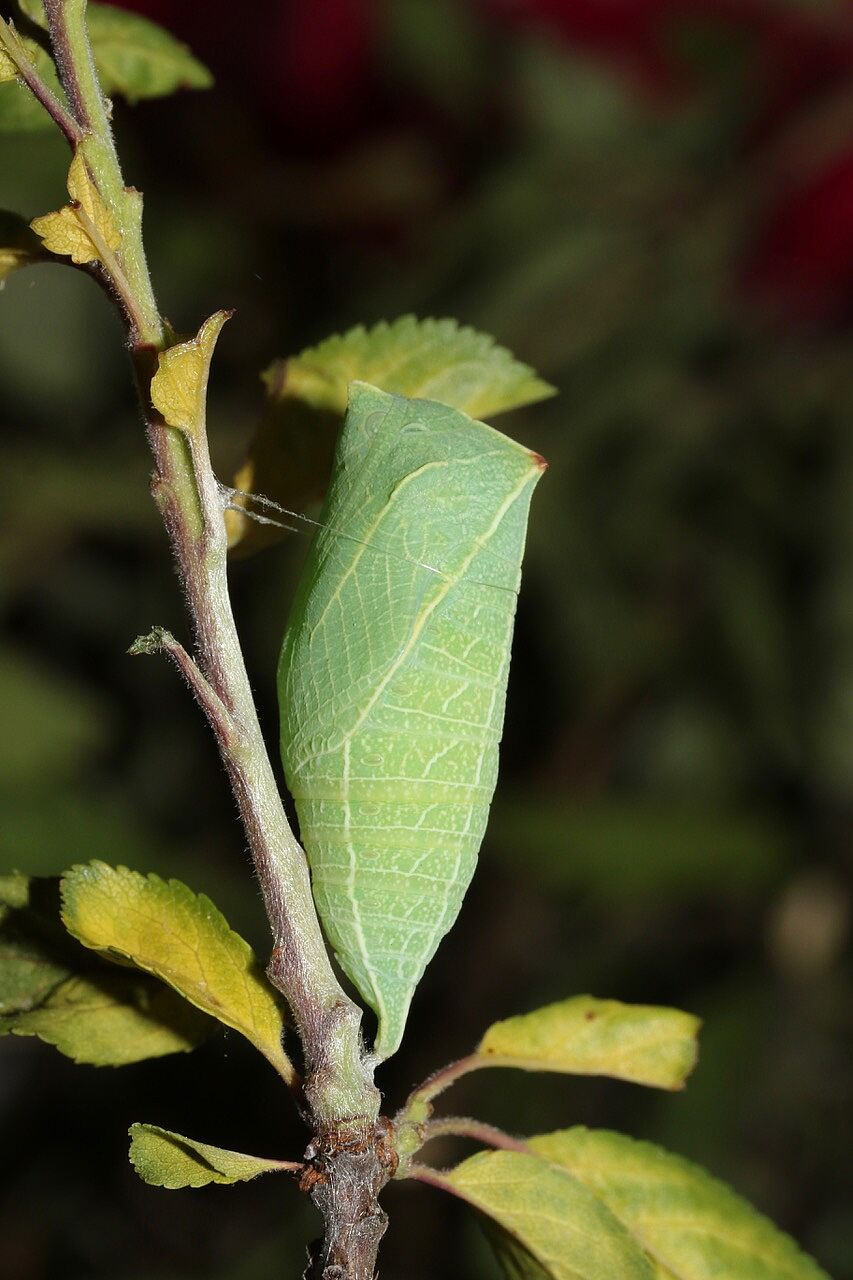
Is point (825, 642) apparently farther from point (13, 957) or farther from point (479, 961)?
point (13, 957)

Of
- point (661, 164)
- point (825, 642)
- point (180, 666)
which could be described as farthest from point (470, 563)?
point (661, 164)

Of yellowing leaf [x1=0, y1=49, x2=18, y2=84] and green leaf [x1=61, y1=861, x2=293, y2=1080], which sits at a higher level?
yellowing leaf [x1=0, y1=49, x2=18, y2=84]

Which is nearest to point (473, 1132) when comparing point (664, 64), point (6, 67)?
point (6, 67)

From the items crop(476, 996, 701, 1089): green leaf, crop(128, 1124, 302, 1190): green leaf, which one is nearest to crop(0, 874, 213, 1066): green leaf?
crop(128, 1124, 302, 1190): green leaf

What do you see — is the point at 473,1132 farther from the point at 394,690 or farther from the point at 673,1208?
the point at 394,690

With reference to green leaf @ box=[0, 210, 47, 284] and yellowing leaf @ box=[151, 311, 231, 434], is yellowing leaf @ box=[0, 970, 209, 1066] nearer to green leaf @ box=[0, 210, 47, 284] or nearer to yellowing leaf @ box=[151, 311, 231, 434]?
yellowing leaf @ box=[151, 311, 231, 434]

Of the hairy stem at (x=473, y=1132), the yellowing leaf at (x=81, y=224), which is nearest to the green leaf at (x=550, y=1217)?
the hairy stem at (x=473, y=1132)
